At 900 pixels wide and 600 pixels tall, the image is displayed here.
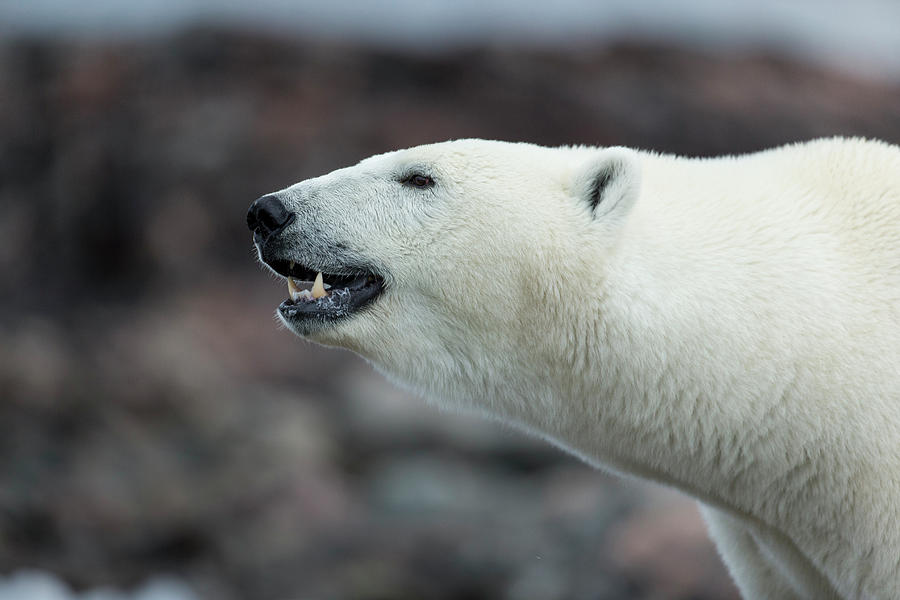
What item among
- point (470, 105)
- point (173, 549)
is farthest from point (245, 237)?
point (173, 549)

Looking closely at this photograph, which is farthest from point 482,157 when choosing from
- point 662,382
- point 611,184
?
point 662,382

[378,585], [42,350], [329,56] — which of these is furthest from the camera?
[329,56]

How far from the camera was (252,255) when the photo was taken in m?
12.5

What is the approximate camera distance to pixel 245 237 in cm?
1241

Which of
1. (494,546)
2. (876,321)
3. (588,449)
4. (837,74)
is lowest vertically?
(494,546)

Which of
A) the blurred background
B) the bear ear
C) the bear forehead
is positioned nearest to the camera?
the bear ear

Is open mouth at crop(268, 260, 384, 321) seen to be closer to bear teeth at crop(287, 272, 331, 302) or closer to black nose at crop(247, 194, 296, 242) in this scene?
bear teeth at crop(287, 272, 331, 302)

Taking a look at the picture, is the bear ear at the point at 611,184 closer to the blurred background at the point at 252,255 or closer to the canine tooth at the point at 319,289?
the canine tooth at the point at 319,289

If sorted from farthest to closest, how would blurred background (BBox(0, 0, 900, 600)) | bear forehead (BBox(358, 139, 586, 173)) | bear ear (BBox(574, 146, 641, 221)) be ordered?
blurred background (BBox(0, 0, 900, 600))
bear forehead (BBox(358, 139, 586, 173))
bear ear (BBox(574, 146, 641, 221))

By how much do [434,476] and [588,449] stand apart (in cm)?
670

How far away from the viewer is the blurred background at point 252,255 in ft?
26.3

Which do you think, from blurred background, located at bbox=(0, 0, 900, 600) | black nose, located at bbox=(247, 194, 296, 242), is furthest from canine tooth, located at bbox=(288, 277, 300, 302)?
blurred background, located at bbox=(0, 0, 900, 600)

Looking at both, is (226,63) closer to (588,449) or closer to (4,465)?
(4,465)

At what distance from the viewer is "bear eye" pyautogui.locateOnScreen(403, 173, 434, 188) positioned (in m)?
3.04
